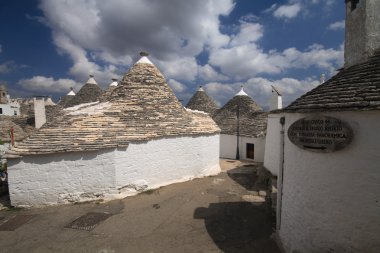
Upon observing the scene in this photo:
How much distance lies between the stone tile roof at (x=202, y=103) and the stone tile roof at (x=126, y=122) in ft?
37.8

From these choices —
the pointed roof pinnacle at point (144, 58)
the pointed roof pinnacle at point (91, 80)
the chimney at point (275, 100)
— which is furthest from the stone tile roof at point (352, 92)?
the pointed roof pinnacle at point (91, 80)

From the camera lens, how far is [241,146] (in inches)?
720

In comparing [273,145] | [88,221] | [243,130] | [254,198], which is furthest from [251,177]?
[88,221]

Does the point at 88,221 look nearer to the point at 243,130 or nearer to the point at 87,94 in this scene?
the point at 243,130

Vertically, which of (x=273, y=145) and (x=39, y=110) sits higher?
(x=39, y=110)

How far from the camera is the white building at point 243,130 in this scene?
17328 mm

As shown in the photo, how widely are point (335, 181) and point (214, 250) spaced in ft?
11.2

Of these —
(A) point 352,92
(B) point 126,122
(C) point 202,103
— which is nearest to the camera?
(A) point 352,92

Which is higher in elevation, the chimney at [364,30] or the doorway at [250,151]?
the chimney at [364,30]

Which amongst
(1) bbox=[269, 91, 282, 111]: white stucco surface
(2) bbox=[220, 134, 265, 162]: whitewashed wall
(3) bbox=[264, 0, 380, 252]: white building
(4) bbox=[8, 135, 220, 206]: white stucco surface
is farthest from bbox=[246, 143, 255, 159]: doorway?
(3) bbox=[264, 0, 380, 252]: white building

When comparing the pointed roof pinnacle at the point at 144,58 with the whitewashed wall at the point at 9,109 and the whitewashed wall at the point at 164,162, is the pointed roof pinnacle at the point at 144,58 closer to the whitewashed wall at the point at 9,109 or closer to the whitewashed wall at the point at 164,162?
the whitewashed wall at the point at 164,162

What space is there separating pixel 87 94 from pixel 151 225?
18199 mm

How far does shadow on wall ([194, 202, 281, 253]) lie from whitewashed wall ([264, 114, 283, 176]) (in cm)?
362

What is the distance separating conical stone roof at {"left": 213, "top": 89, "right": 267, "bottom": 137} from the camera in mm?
17859
